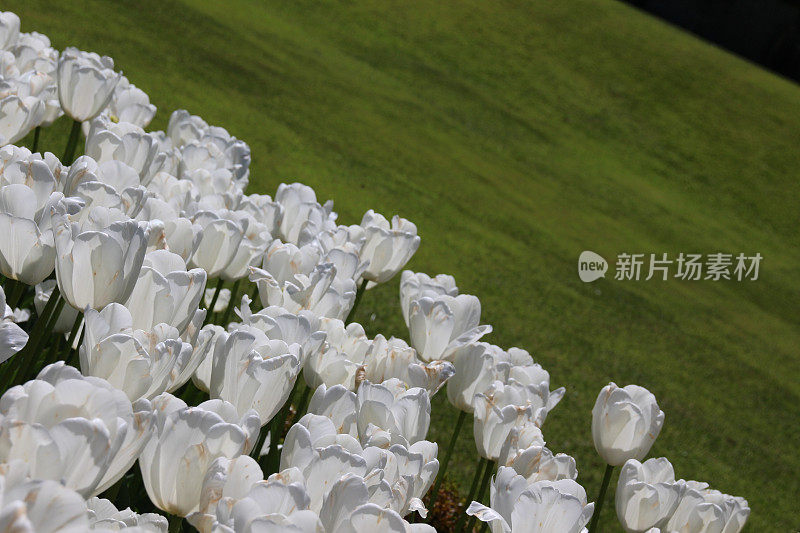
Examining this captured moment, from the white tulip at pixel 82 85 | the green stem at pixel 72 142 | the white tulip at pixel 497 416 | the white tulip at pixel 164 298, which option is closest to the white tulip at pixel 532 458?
the white tulip at pixel 497 416

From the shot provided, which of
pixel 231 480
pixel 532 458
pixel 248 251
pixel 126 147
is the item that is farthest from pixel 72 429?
pixel 126 147

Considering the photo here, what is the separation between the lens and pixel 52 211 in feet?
5.17

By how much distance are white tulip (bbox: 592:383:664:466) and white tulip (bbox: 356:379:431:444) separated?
1.97 feet

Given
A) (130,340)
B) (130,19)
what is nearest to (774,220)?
(130,19)

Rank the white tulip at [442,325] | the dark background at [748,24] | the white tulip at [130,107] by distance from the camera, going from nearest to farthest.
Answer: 1. the white tulip at [442,325]
2. the white tulip at [130,107]
3. the dark background at [748,24]

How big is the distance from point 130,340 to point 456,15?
19.1 metres

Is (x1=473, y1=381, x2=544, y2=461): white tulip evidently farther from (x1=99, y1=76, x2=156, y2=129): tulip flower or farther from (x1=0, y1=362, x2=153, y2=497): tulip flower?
(x1=99, y1=76, x2=156, y2=129): tulip flower

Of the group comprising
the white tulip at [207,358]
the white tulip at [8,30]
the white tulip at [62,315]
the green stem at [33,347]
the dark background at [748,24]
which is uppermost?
the dark background at [748,24]

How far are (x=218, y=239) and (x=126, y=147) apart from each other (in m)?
0.52

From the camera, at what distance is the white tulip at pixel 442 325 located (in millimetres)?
2158

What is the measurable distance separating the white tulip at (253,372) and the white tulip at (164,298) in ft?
0.31

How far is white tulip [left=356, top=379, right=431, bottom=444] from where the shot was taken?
1570 millimetres

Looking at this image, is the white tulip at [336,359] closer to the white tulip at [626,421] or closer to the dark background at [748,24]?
the white tulip at [626,421]

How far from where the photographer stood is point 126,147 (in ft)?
8.08
